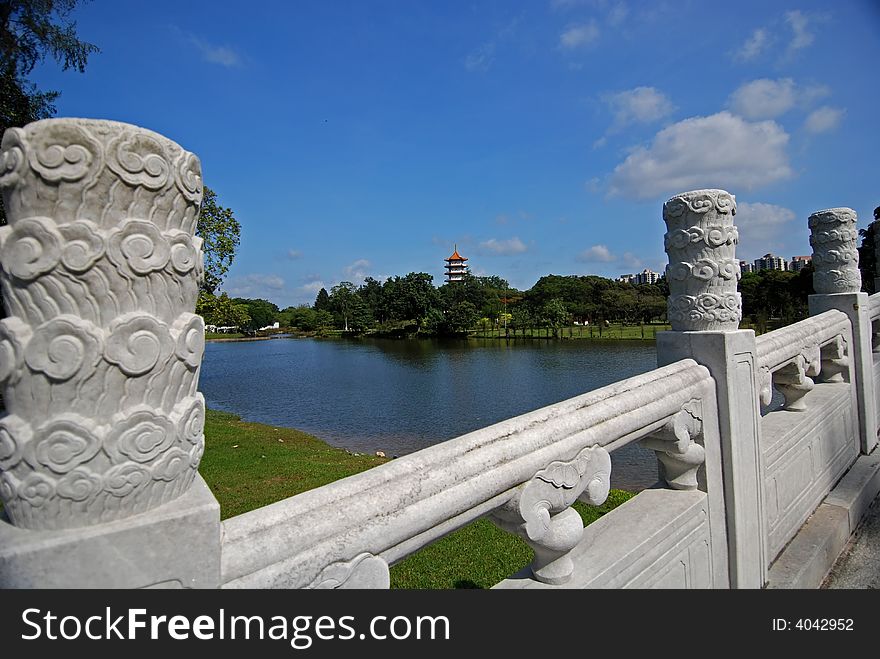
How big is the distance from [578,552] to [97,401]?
4.87 feet

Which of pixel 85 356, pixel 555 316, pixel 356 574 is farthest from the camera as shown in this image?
pixel 555 316

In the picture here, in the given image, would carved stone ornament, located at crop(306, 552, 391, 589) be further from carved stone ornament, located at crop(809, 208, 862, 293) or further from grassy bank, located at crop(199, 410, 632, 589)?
carved stone ornament, located at crop(809, 208, 862, 293)

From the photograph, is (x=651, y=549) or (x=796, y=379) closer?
(x=651, y=549)

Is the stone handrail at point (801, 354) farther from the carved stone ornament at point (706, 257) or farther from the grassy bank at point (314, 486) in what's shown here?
the grassy bank at point (314, 486)

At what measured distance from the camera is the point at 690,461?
83.7 inches

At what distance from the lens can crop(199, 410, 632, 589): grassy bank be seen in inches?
151

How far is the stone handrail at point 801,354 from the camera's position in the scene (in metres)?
2.74

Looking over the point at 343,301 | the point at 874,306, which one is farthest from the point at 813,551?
the point at 343,301

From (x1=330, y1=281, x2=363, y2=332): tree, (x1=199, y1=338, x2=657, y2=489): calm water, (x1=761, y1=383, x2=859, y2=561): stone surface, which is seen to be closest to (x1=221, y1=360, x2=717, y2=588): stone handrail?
(x1=761, y1=383, x2=859, y2=561): stone surface

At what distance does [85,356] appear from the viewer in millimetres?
825

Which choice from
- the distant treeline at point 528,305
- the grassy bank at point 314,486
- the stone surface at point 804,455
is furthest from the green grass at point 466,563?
the distant treeline at point 528,305

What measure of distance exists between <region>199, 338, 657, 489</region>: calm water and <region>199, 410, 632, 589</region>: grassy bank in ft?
5.82

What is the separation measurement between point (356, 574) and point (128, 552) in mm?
448

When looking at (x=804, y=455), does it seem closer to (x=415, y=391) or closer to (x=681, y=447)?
(x=681, y=447)
